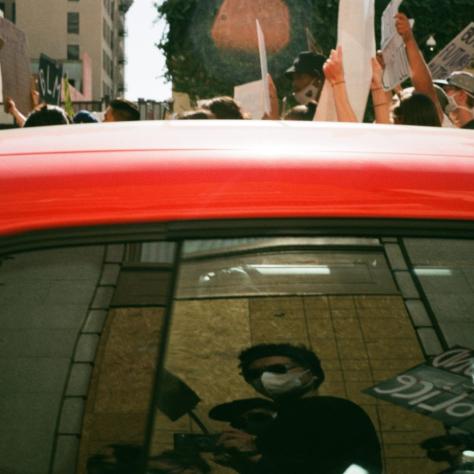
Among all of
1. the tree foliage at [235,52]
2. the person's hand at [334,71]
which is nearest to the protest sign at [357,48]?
the person's hand at [334,71]

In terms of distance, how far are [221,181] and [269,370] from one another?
0.93 feet

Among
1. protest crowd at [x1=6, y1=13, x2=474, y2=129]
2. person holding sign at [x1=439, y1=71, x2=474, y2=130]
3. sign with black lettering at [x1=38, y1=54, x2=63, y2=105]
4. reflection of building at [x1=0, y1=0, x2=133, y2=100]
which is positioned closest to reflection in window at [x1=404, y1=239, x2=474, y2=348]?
protest crowd at [x1=6, y1=13, x2=474, y2=129]

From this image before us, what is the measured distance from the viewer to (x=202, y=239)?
5.02ft

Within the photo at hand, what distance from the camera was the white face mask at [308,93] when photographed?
20.6 ft

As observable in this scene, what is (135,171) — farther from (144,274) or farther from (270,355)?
(270,355)

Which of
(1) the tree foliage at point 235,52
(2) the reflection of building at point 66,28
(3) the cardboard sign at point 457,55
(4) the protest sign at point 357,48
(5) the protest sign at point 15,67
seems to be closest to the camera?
(4) the protest sign at point 357,48

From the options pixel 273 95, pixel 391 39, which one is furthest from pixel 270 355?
pixel 273 95

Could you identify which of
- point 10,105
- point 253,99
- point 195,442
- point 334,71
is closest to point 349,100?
point 334,71

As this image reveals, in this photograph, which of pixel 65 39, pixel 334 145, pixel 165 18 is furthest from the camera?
pixel 65 39

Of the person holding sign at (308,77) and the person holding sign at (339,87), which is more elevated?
the person holding sign at (339,87)

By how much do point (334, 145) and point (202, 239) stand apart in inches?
11.6

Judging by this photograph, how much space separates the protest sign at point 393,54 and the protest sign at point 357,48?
23 centimetres

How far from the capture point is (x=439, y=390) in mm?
1550

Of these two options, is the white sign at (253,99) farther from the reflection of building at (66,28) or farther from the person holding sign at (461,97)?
the reflection of building at (66,28)
